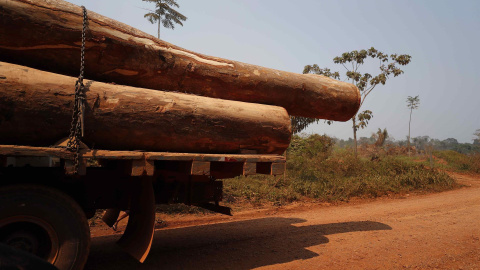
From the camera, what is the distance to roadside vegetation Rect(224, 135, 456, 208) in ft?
30.6

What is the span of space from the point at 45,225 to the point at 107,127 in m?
1.01

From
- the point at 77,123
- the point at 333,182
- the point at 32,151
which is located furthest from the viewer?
the point at 333,182

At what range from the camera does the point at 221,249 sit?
4699 millimetres

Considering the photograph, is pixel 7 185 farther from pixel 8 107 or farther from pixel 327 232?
pixel 327 232

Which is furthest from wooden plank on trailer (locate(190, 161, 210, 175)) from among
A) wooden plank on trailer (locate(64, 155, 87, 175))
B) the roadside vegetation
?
the roadside vegetation

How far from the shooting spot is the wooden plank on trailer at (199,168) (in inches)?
136

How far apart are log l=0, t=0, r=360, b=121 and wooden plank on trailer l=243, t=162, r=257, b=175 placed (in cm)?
117

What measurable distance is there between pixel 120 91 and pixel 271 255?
9.54 feet

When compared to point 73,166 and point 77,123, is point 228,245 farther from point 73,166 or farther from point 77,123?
point 77,123

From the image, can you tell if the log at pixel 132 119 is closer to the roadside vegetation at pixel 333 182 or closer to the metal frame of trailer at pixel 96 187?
the metal frame of trailer at pixel 96 187

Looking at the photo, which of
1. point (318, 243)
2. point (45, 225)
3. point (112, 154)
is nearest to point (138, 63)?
point (112, 154)

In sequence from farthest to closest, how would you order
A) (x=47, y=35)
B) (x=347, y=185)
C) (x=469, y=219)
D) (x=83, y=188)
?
1. (x=347, y=185)
2. (x=469, y=219)
3. (x=83, y=188)
4. (x=47, y=35)

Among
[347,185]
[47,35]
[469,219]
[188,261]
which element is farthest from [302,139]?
[47,35]

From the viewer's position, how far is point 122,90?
11.0 ft
